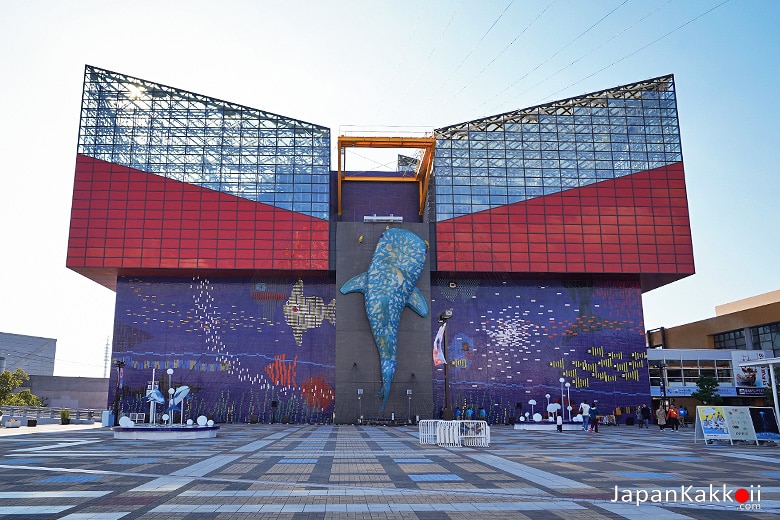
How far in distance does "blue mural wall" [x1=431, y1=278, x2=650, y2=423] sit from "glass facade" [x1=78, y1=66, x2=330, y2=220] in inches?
585

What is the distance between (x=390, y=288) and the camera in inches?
2008

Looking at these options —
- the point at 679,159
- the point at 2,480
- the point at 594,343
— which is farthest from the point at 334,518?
the point at 679,159

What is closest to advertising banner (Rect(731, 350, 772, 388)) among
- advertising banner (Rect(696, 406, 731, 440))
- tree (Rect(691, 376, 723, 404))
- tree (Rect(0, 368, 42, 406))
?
tree (Rect(691, 376, 723, 404))

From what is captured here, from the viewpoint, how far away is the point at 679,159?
183ft

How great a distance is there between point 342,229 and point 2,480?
136ft

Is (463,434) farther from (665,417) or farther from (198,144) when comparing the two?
(198,144)

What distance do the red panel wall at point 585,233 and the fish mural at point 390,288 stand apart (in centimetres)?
288

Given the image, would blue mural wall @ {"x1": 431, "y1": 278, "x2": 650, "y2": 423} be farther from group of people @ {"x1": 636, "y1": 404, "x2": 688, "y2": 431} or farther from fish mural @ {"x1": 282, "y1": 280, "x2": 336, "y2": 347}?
fish mural @ {"x1": 282, "y1": 280, "x2": 336, "y2": 347}

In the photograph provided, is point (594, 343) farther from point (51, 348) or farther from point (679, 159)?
point (51, 348)

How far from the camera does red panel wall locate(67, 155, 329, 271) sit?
52.1m

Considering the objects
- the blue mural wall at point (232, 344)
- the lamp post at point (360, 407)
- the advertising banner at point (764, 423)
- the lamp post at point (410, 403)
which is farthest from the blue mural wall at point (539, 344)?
the advertising banner at point (764, 423)

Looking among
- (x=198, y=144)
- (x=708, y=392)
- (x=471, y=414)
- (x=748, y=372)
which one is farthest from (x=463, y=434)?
(x=748, y=372)

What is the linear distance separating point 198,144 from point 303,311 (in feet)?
54.0

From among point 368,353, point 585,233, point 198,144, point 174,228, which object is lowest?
point 368,353
